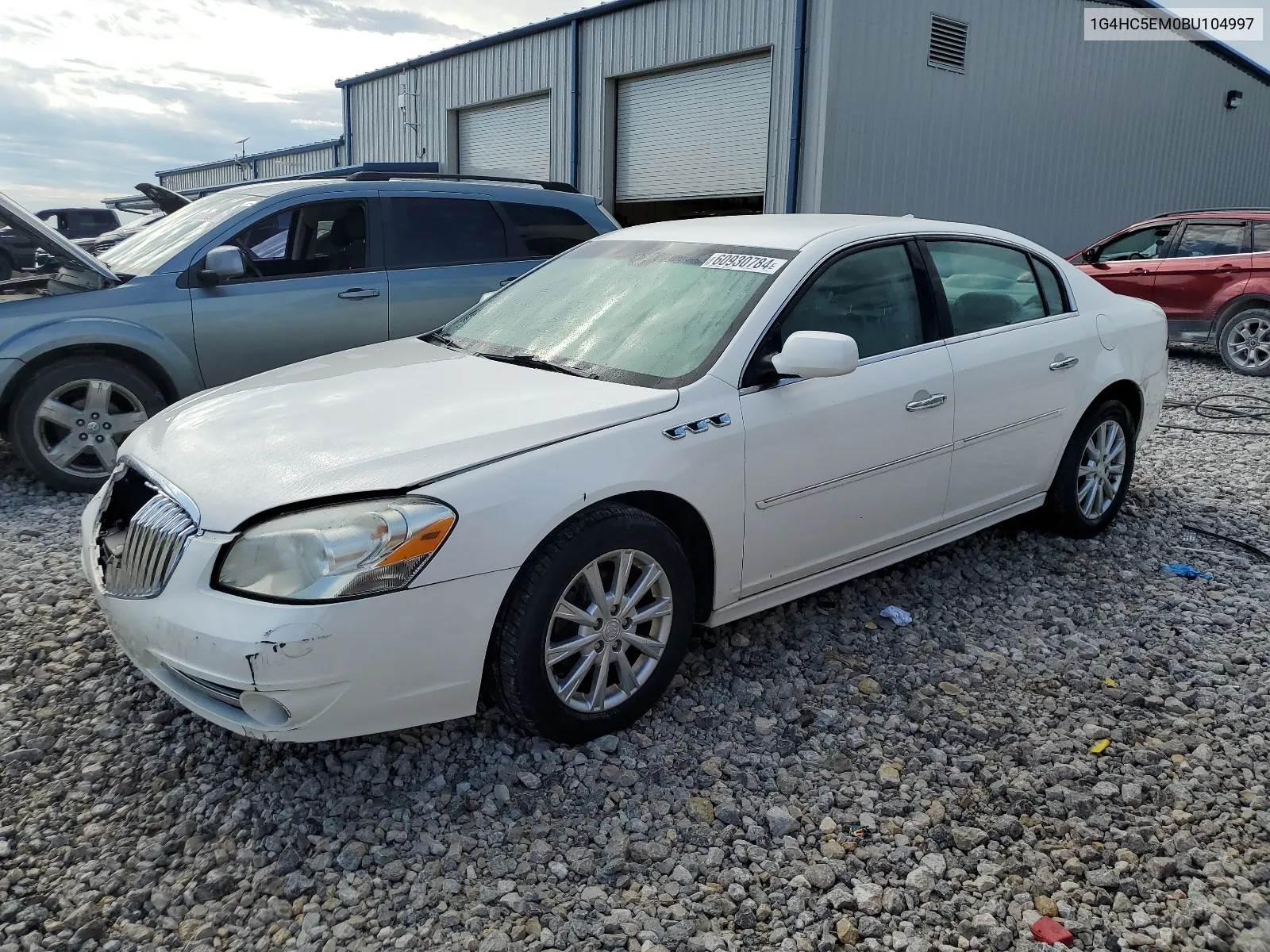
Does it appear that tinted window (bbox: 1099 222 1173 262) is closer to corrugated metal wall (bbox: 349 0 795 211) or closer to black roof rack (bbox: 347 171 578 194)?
corrugated metal wall (bbox: 349 0 795 211)

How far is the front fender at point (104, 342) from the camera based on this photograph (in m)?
5.34

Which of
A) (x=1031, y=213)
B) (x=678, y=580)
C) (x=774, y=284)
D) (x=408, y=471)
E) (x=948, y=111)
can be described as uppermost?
(x=948, y=111)

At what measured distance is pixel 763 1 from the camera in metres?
12.7

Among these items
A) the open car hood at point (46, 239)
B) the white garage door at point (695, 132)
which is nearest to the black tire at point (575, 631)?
the open car hood at point (46, 239)

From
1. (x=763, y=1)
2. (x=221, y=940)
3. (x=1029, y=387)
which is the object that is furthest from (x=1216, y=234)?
(x=221, y=940)

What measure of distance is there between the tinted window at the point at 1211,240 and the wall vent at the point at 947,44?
4.22m

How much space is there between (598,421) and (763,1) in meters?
11.5

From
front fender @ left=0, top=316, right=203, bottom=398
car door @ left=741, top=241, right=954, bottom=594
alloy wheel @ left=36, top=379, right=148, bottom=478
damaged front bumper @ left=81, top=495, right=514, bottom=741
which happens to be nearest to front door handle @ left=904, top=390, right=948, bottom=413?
car door @ left=741, top=241, right=954, bottom=594

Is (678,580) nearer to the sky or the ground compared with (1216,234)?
nearer to the ground

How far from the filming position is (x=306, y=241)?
622cm

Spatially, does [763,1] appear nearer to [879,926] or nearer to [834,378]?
[834,378]

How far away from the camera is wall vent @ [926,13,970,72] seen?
13234 millimetres

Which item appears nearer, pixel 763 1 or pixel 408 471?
pixel 408 471

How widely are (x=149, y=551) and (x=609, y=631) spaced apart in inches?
53.4
